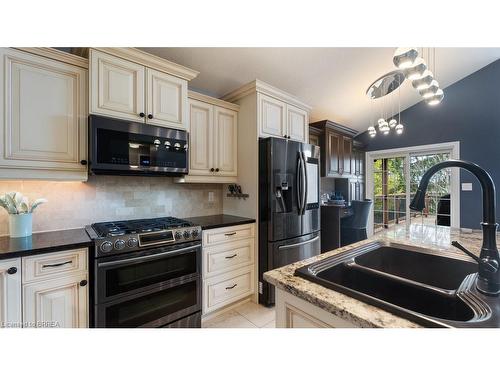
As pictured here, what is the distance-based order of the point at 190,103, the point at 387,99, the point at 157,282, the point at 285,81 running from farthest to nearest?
the point at 387,99 → the point at 285,81 → the point at 190,103 → the point at 157,282

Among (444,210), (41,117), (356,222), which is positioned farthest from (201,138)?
(444,210)

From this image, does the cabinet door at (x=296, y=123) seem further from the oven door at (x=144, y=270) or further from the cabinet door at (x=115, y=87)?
the oven door at (x=144, y=270)

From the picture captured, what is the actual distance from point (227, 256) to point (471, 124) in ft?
14.4

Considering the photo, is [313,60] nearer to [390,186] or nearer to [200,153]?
[200,153]

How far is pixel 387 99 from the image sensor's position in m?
3.71

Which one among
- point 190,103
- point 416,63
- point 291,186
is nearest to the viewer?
point 416,63

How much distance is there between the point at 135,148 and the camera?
1.75m

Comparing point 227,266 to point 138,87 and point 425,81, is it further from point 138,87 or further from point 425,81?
point 425,81

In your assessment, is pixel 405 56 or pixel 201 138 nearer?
pixel 405 56

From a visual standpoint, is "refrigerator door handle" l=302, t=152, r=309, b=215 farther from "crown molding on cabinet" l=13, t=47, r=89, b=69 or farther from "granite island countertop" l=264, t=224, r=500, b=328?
"crown molding on cabinet" l=13, t=47, r=89, b=69

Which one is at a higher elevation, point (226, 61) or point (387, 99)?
point (387, 99)
